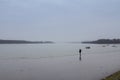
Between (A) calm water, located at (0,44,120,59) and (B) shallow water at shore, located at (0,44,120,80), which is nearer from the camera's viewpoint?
(B) shallow water at shore, located at (0,44,120,80)

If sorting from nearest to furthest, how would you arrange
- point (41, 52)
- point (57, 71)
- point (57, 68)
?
point (57, 71) < point (57, 68) < point (41, 52)

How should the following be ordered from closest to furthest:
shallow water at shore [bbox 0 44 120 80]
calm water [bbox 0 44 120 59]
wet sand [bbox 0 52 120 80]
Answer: wet sand [bbox 0 52 120 80]
shallow water at shore [bbox 0 44 120 80]
calm water [bbox 0 44 120 59]

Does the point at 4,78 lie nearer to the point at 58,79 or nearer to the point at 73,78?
the point at 58,79

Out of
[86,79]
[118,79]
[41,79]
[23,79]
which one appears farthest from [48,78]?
[118,79]

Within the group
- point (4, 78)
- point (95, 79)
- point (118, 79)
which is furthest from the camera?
point (4, 78)

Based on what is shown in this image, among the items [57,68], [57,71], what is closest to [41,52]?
[57,68]

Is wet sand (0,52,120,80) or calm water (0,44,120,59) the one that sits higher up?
wet sand (0,52,120,80)

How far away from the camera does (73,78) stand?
2214 cm

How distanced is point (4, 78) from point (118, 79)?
1332cm

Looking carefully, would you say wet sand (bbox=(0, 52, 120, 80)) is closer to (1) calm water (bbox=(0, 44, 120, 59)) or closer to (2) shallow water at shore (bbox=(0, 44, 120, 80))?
(2) shallow water at shore (bbox=(0, 44, 120, 80))

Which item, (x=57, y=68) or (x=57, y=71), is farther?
(x=57, y=68)

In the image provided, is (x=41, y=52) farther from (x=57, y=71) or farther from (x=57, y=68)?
(x=57, y=71)

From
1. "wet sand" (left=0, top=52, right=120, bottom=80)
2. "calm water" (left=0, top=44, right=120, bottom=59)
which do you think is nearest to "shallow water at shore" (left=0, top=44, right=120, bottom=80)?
"wet sand" (left=0, top=52, right=120, bottom=80)

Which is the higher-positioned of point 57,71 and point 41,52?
point 57,71
